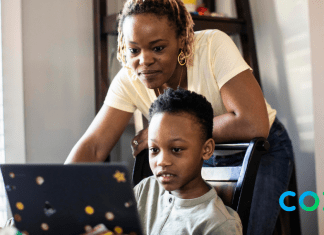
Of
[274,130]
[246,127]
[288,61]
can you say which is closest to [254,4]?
[288,61]

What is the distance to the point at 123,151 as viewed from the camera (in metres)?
2.15

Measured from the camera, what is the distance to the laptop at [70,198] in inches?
23.7

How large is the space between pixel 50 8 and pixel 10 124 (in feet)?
2.00

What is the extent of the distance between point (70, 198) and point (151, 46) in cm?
64

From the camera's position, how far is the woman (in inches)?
46.5

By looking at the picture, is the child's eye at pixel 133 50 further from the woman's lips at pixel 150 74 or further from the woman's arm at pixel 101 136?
the woman's arm at pixel 101 136

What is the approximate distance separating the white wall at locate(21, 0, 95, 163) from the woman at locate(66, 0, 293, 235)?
59cm

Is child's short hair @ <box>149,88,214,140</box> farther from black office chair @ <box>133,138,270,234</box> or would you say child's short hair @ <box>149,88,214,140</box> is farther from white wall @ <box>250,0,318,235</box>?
white wall @ <box>250,0,318,235</box>

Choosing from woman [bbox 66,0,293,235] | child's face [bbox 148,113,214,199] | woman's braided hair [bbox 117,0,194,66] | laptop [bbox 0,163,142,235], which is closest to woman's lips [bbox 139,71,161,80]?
woman [bbox 66,0,293,235]

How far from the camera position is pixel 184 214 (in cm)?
95

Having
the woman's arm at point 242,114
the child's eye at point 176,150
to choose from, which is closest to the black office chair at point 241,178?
the woman's arm at point 242,114

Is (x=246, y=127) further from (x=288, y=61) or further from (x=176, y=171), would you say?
(x=288, y=61)

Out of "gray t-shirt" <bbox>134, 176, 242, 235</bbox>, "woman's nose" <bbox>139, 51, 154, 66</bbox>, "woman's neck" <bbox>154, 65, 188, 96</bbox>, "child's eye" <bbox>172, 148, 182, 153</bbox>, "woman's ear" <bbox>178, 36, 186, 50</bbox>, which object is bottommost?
"gray t-shirt" <bbox>134, 176, 242, 235</bbox>

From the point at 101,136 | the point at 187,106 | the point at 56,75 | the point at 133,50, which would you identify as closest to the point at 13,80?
the point at 56,75
